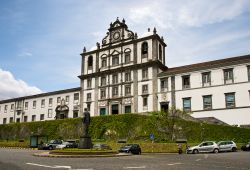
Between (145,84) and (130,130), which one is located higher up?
(145,84)

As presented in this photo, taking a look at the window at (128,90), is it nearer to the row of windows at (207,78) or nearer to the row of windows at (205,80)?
the row of windows at (205,80)

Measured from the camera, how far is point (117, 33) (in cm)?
5956

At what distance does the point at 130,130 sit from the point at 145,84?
1278 cm

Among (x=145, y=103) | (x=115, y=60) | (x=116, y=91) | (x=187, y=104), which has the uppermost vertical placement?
(x=115, y=60)

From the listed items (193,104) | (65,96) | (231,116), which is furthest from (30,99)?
(231,116)

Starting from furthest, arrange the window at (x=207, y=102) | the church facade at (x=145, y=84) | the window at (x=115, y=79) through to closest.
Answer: the window at (x=115, y=79), the window at (x=207, y=102), the church facade at (x=145, y=84)

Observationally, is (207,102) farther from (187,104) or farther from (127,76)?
(127,76)

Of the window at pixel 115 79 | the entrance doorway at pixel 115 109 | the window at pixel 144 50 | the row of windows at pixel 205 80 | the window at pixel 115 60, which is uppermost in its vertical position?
the window at pixel 144 50

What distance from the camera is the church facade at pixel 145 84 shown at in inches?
1783

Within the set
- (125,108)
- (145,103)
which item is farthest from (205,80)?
(125,108)

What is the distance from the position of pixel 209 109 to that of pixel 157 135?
37.8 feet

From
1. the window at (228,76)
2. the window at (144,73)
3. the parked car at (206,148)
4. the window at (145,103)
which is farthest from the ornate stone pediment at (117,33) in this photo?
the parked car at (206,148)

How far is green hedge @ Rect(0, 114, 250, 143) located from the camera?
124 feet

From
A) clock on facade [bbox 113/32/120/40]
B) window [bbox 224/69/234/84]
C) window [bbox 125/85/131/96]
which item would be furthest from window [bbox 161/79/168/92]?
clock on facade [bbox 113/32/120/40]
